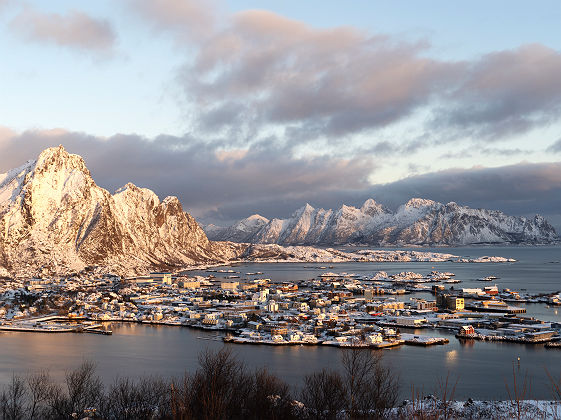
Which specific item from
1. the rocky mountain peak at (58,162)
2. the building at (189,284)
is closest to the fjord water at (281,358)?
the building at (189,284)

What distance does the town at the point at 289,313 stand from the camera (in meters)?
27.5

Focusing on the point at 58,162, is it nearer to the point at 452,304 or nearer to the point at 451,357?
the point at 452,304

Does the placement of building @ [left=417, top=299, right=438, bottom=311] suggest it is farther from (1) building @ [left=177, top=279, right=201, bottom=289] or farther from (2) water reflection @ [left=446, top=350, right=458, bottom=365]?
(1) building @ [left=177, top=279, right=201, bottom=289]

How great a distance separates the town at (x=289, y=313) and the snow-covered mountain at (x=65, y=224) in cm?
910

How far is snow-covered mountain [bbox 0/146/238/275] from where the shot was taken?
61.2m

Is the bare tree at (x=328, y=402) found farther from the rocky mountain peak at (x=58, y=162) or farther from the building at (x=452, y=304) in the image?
the rocky mountain peak at (x=58, y=162)

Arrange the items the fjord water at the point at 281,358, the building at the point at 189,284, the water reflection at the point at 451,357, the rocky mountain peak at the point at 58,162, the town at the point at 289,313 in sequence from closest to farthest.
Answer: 1. the fjord water at the point at 281,358
2. the water reflection at the point at 451,357
3. the town at the point at 289,313
4. the building at the point at 189,284
5. the rocky mountain peak at the point at 58,162

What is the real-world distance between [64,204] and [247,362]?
52317mm

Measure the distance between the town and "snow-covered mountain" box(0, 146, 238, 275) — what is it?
9.10m

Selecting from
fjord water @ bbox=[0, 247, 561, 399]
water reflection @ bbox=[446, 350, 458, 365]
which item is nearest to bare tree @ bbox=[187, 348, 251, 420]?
fjord water @ bbox=[0, 247, 561, 399]

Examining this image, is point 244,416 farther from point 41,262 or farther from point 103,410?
Answer: point 41,262

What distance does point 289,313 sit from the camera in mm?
35781

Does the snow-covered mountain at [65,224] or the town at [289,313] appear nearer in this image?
the town at [289,313]

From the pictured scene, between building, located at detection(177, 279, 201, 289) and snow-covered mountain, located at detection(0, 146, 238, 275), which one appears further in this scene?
snow-covered mountain, located at detection(0, 146, 238, 275)
